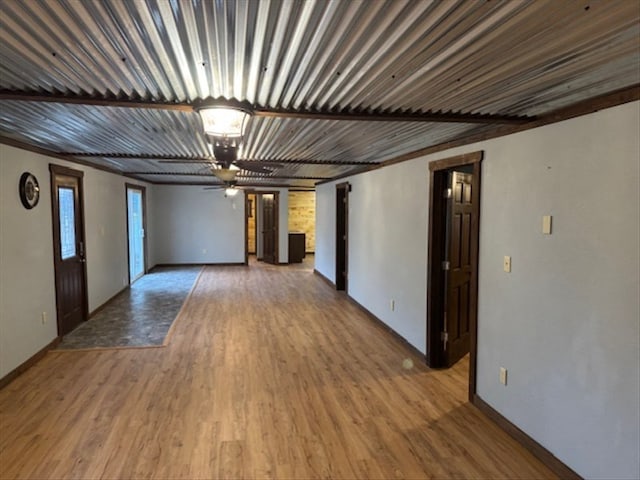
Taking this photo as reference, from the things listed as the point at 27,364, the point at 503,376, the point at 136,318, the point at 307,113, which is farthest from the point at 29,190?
the point at 503,376

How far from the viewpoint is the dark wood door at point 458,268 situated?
400 cm

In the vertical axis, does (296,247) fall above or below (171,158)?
below

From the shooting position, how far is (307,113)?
8.54 ft

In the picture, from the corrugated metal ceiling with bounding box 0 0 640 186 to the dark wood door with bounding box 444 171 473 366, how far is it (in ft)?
4.80

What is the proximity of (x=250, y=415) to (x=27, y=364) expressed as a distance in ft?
7.87

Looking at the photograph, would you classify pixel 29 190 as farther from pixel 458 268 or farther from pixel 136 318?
pixel 458 268

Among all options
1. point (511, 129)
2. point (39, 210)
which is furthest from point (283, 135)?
point (39, 210)

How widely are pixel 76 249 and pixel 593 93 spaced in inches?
221

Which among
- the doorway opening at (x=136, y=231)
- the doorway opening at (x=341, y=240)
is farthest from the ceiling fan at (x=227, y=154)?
the doorway opening at (x=136, y=231)

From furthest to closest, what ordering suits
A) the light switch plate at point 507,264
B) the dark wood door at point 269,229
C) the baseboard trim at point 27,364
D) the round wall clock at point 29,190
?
the dark wood door at point 269,229, the round wall clock at point 29,190, the baseboard trim at point 27,364, the light switch plate at point 507,264

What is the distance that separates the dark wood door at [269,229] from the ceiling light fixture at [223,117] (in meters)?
8.70

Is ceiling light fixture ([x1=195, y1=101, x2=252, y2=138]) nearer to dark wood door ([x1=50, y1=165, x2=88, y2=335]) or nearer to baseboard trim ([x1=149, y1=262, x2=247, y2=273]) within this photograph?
dark wood door ([x1=50, y1=165, x2=88, y2=335])

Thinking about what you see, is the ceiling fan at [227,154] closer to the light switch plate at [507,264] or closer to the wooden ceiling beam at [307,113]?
the wooden ceiling beam at [307,113]

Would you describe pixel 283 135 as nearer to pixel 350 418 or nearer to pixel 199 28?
pixel 199 28
